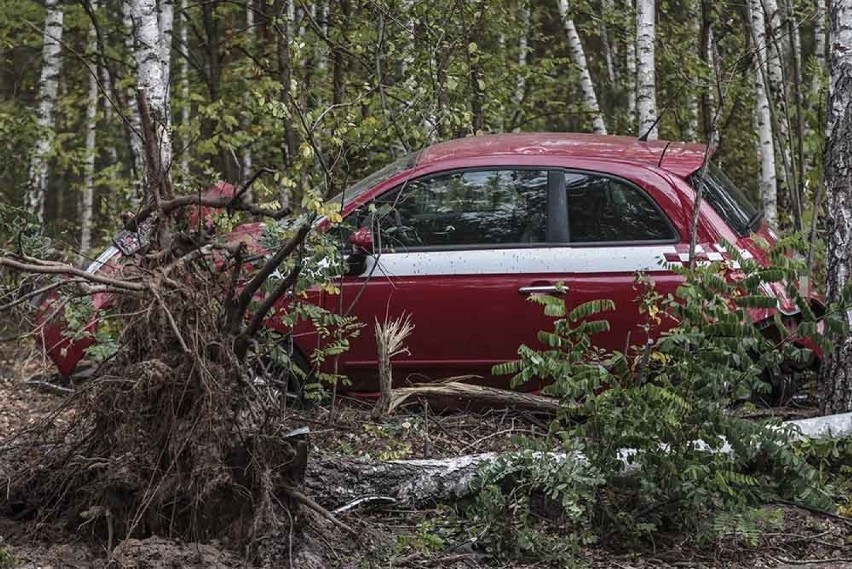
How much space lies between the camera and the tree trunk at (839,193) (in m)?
6.78

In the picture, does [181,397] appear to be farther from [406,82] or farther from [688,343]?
[406,82]

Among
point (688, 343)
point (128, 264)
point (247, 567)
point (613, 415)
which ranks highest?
point (128, 264)

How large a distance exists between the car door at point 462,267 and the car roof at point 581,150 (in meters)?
0.21

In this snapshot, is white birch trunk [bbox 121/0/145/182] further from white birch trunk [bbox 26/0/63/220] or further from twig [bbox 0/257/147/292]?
twig [bbox 0/257/147/292]

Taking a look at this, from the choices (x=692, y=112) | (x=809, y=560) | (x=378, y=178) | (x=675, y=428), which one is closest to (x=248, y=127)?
(x=692, y=112)

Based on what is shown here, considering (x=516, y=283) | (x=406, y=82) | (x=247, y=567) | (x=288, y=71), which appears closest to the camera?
(x=247, y=567)

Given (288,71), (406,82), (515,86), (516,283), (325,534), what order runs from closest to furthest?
(325,534) < (516,283) < (406,82) < (288,71) < (515,86)

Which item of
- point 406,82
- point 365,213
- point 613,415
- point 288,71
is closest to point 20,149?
point 288,71

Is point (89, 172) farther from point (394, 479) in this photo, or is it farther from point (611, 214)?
point (394, 479)

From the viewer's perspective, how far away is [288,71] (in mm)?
11461

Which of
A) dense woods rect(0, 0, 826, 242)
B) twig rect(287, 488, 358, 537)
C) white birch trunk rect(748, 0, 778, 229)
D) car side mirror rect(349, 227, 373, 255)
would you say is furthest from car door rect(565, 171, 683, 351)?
white birch trunk rect(748, 0, 778, 229)

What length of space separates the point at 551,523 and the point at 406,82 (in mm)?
4839

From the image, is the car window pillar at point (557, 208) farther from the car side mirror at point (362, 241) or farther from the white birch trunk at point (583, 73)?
the white birch trunk at point (583, 73)

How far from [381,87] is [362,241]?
5.34 ft
